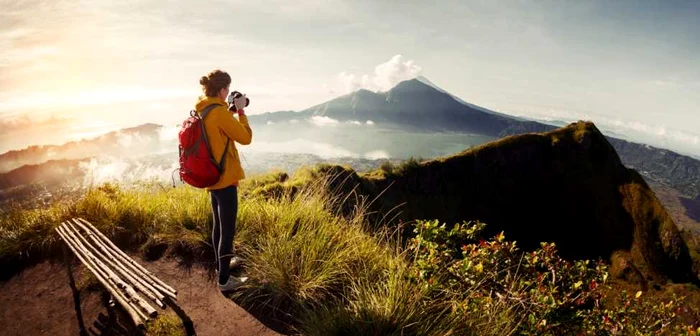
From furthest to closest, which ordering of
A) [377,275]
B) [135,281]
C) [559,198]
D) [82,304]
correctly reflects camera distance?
[559,198]
[82,304]
[377,275]
[135,281]

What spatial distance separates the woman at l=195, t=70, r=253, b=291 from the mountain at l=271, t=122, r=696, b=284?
6114cm

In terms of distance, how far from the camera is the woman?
14.3 ft

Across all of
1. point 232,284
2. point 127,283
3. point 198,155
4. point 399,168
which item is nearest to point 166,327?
point 127,283

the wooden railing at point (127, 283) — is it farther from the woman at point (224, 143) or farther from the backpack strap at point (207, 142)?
the backpack strap at point (207, 142)

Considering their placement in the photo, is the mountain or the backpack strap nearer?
the backpack strap

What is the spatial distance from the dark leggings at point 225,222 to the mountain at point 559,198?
6109cm

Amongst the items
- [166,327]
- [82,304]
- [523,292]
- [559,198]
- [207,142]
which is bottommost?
[559,198]

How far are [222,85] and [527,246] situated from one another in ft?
284

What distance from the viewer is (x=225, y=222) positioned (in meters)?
4.74

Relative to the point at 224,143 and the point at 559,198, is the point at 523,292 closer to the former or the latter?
the point at 224,143

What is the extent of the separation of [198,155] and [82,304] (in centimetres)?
319

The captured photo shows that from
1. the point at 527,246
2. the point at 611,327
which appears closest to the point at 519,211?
the point at 527,246

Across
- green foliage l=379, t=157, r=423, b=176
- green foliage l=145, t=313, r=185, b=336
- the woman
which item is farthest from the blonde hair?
green foliage l=379, t=157, r=423, b=176

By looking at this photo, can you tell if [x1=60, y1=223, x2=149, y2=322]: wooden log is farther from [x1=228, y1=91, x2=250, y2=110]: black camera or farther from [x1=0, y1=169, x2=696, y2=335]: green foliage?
[x1=228, y1=91, x2=250, y2=110]: black camera
